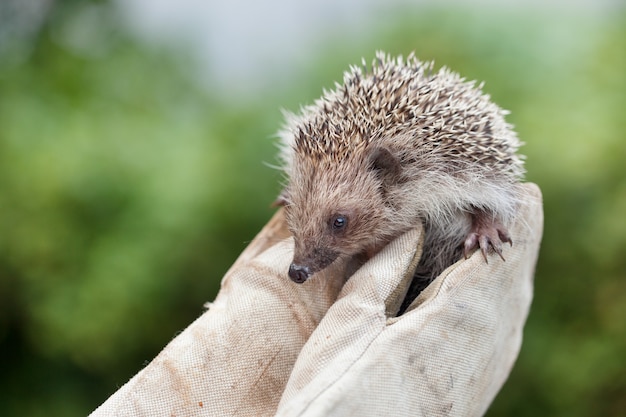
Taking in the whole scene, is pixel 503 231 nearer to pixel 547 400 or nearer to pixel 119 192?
pixel 547 400

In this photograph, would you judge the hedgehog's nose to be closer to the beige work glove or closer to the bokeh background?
the beige work glove

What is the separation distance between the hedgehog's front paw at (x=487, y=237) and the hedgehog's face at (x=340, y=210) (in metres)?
0.39

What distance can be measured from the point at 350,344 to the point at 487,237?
733 millimetres

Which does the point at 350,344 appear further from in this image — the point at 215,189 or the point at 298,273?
the point at 215,189

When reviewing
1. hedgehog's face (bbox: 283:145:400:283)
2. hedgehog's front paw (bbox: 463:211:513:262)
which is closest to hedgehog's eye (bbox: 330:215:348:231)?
hedgehog's face (bbox: 283:145:400:283)

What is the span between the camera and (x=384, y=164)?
10.1 feet

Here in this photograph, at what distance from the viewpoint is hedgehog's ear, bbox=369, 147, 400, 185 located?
10.0 feet

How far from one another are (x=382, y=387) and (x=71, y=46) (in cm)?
613

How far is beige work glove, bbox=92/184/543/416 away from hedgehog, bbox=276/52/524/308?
0.60 feet

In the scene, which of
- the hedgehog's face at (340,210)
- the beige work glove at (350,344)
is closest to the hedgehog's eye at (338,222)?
the hedgehog's face at (340,210)

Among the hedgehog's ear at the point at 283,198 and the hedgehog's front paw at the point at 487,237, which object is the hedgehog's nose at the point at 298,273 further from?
the hedgehog's front paw at the point at 487,237

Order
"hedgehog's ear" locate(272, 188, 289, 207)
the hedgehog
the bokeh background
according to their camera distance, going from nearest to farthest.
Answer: the hedgehog, "hedgehog's ear" locate(272, 188, 289, 207), the bokeh background

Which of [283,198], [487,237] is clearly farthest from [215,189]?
[487,237]

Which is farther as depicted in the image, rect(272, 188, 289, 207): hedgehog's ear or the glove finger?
rect(272, 188, 289, 207): hedgehog's ear
